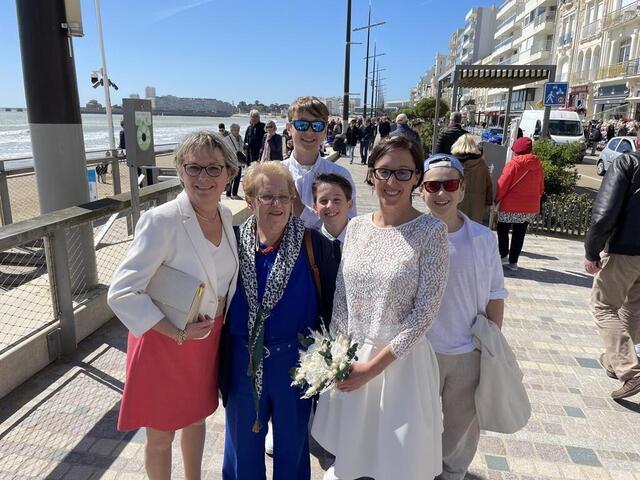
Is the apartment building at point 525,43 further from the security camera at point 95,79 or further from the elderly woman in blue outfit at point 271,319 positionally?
the elderly woman in blue outfit at point 271,319

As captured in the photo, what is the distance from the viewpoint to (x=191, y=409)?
209cm

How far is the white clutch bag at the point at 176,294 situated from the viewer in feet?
6.07

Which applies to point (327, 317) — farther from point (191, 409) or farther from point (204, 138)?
point (204, 138)

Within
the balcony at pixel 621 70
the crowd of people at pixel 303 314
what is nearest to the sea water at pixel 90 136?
the crowd of people at pixel 303 314

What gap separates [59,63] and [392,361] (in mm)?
3843

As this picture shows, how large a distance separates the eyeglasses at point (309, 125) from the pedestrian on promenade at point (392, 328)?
2.93 feet

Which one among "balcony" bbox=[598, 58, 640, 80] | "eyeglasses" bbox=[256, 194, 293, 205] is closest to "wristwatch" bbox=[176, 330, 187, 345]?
"eyeglasses" bbox=[256, 194, 293, 205]

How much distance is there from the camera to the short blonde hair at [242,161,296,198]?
1985 millimetres

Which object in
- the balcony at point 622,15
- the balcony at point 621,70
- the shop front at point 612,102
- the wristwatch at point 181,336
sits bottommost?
the wristwatch at point 181,336

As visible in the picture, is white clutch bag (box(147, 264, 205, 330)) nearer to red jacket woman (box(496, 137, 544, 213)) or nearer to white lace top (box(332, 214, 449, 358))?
white lace top (box(332, 214, 449, 358))

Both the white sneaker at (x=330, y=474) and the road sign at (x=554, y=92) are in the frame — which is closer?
the white sneaker at (x=330, y=474)

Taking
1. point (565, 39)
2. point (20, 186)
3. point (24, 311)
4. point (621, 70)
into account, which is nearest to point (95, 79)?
point (20, 186)

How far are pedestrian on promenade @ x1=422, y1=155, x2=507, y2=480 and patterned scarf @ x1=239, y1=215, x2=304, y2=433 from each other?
692 millimetres

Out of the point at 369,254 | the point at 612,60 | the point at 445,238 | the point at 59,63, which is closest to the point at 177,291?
the point at 369,254
